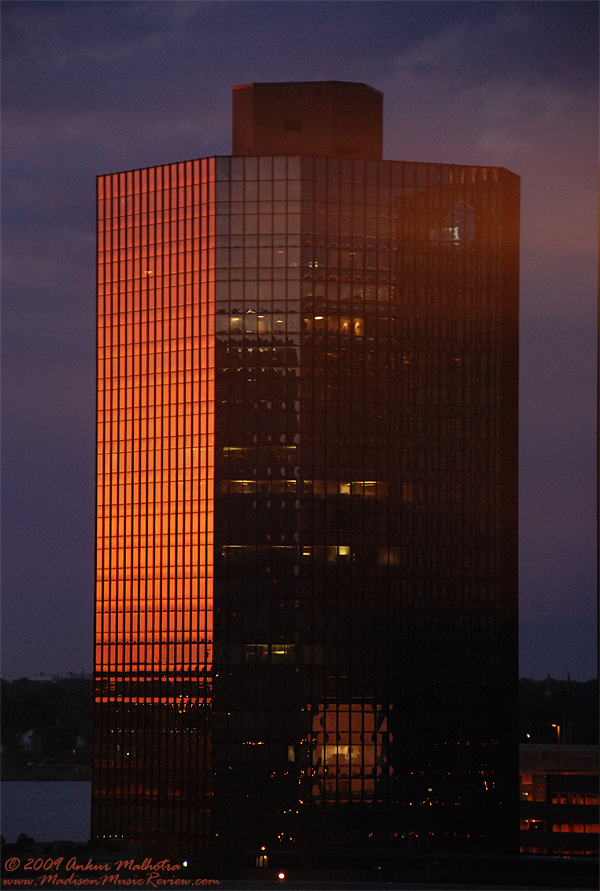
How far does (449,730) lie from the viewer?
15838cm

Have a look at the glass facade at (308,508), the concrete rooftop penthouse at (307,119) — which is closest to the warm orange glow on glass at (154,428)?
the glass facade at (308,508)

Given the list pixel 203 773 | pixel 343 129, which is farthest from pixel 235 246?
pixel 203 773

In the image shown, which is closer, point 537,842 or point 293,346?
point 293,346

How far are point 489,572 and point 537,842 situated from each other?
3255cm

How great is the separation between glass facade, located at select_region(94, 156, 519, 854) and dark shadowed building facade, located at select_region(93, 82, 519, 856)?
25cm

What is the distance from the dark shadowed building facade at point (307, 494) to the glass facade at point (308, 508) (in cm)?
25

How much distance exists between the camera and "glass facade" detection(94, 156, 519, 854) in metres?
152

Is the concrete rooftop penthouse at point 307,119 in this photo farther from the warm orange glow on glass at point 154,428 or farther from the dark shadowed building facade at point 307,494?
the warm orange glow on glass at point 154,428

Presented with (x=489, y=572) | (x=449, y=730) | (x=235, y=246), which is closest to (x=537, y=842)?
(x=449, y=730)

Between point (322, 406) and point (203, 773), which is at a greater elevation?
point (322, 406)

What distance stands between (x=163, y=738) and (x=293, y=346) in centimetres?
4495

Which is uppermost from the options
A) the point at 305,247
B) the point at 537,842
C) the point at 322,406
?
the point at 305,247

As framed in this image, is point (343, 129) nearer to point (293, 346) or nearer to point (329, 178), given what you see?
point (329, 178)

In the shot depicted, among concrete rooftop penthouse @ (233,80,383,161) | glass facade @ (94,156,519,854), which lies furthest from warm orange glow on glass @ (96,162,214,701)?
concrete rooftop penthouse @ (233,80,383,161)
